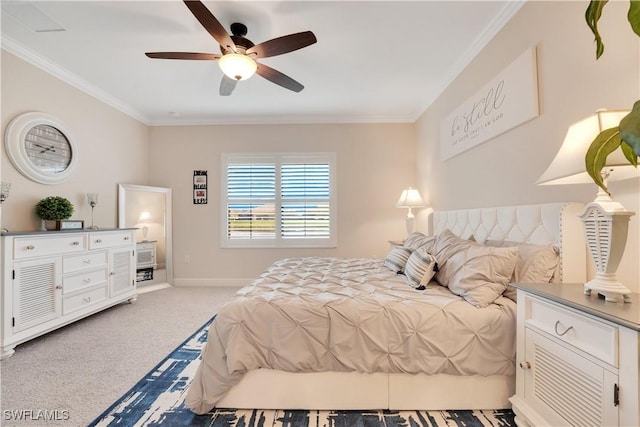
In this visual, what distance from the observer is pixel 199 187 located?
4617mm

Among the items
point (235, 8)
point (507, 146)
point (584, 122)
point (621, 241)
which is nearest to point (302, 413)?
point (621, 241)

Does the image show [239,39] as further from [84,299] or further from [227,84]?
[84,299]

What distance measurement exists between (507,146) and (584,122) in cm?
108

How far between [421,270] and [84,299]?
129 inches

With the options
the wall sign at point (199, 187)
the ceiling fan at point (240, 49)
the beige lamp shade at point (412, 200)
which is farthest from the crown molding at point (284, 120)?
the ceiling fan at point (240, 49)

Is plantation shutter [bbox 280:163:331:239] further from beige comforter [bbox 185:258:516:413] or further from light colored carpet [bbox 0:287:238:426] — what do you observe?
beige comforter [bbox 185:258:516:413]

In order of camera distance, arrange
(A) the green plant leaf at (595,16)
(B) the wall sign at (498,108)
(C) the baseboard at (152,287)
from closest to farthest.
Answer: (A) the green plant leaf at (595,16) < (B) the wall sign at (498,108) < (C) the baseboard at (152,287)

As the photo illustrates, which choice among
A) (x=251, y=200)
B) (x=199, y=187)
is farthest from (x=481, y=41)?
(x=199, y=187)

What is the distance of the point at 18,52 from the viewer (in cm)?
268

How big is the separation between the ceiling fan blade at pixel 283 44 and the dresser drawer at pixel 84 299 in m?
2.83

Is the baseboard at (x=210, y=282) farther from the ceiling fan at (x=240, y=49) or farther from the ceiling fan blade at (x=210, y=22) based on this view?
the ceiling fan blade at (x=210, y=22)

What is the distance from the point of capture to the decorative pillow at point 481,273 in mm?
1625

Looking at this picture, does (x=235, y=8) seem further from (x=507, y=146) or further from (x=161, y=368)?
(x=161, y=368)

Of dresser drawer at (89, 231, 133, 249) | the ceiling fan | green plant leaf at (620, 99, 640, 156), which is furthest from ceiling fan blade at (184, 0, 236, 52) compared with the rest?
dresser drawer at (89, 231, 133, 249)
